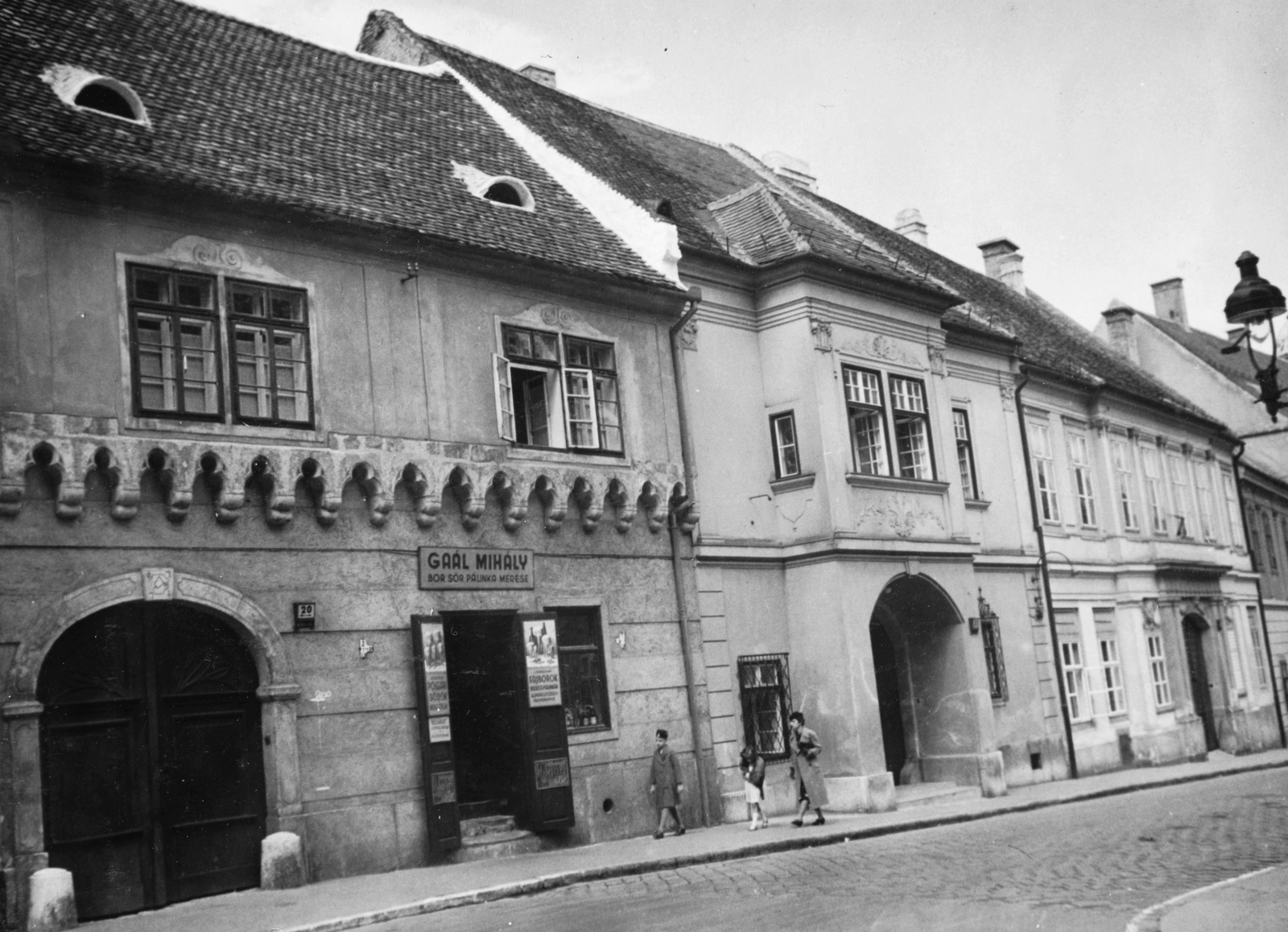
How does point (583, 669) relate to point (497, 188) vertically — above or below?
below

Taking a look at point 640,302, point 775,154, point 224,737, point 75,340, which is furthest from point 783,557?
point 775,154

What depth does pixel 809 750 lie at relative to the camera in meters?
19.5

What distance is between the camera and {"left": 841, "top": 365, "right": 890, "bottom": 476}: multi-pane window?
2245cm

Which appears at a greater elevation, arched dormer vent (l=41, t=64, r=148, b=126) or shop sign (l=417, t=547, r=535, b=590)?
arched dormer vent (l=41, t=64, r=148, b=126)

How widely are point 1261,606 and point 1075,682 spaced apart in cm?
1372

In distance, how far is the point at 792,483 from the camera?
2189cm

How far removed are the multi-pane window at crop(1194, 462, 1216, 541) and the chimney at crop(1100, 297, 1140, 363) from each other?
6368 millimetres

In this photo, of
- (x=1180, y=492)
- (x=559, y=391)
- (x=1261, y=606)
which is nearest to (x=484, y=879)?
(x=559, y=391)

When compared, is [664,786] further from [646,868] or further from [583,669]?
[646,868]

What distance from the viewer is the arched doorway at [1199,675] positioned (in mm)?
33938

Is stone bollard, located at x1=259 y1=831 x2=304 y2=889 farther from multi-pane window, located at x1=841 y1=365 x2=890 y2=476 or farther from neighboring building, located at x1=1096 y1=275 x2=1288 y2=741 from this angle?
neighboring building, located at x1=1096 y1=275 x2=1288 y2=741

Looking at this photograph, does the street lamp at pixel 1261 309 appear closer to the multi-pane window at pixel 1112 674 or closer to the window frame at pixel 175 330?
the window frame at pixel 175 330

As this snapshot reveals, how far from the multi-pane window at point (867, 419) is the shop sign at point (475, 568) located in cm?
691

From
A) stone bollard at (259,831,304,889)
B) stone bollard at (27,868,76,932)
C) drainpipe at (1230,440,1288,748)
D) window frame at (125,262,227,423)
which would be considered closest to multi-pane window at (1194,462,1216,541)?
drainpipe at (1230,440,1288,748)
